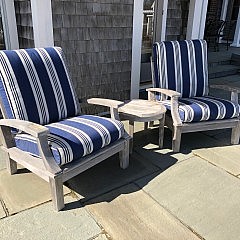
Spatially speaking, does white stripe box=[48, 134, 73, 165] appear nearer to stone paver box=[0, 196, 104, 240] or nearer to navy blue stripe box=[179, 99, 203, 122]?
stone paver box=[0, 196, 104, 240]

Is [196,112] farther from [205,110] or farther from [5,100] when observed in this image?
[5,100]

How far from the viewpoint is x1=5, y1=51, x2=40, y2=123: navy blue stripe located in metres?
2.24

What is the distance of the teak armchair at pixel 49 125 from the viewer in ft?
6.22

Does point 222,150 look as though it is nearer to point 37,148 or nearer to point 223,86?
point 223,86

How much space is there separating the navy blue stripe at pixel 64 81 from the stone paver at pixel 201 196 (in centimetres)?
92

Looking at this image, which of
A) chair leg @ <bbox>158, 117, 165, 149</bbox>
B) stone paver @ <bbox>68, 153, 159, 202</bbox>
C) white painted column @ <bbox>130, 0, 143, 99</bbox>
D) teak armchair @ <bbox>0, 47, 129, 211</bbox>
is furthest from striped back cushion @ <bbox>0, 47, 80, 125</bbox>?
white painted column @ <bbox>130, 0, 143, 99</bbox>

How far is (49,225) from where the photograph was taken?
6.12ft

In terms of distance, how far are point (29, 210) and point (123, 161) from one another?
0.91 m

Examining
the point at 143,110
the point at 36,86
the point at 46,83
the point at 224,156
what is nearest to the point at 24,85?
the point at 36,86

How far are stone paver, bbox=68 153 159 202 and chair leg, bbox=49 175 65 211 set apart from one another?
0.66ft

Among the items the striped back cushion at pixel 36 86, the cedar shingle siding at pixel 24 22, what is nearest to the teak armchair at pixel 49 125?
the striped back cushion at pixel 36 86

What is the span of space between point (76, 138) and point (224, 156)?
1.65 metres

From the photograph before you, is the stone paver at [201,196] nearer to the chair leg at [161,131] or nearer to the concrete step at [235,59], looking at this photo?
the chair leg at [161,131]

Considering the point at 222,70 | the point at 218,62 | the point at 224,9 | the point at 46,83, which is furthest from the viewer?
the point at 224,9
